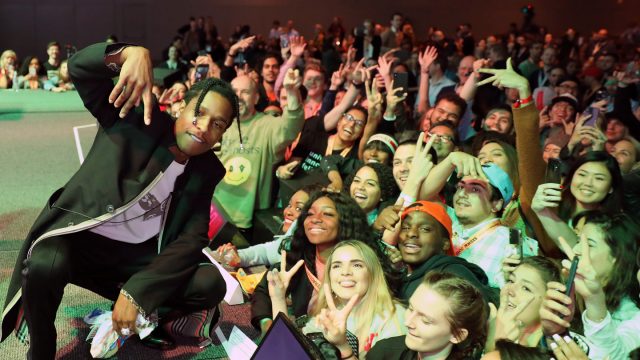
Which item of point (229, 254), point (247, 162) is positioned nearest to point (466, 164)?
point (229, 254)

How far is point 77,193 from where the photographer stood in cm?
310

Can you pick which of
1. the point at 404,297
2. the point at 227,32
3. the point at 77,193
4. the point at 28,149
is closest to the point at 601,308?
the point at 404,297

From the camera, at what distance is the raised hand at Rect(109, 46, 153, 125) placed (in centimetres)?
288

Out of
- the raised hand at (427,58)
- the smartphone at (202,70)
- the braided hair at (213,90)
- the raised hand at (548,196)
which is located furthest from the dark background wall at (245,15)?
the raised hand at (548,196)

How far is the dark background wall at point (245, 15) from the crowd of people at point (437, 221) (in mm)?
14036

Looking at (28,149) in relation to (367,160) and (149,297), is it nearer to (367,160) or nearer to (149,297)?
(367,160)

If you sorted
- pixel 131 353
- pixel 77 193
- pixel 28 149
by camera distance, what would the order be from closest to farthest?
1. pixel 77 193
2. pixel 131 353
3. pixel 28 149

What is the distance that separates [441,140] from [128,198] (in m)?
2.48

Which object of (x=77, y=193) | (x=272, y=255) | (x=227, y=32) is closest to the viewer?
(x=77, y=193)

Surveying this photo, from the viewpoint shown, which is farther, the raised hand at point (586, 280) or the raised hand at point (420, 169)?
the raised hand at point (420, 169)

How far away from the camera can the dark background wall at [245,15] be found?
20.3 meters

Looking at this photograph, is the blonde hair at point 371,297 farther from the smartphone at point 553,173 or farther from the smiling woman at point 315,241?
the smartphone at point 553,173

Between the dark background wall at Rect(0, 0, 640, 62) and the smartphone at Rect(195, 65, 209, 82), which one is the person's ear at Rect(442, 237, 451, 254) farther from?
the dark background wall at Rect(0, 0, 640, 62)

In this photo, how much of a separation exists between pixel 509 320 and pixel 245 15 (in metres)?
19.3
